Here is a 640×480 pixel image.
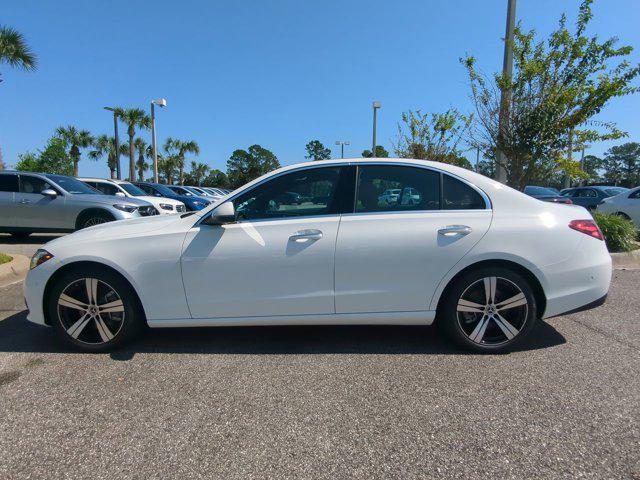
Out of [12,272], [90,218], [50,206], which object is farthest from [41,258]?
[50,206]

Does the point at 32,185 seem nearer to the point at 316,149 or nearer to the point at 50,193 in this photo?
the point at 50,193

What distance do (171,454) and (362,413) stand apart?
1113 millimetres

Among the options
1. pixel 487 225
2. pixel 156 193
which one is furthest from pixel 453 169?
pixel 156 193

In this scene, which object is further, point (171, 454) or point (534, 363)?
point (534, 363)

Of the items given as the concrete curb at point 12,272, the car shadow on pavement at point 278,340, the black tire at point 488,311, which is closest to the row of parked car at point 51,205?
the concrete curb at point 12,272

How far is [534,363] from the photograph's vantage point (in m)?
3.14

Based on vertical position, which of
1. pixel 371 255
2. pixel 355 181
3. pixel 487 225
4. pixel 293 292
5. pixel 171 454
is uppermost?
pixel 355 181

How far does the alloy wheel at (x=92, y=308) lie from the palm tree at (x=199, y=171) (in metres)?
81.4

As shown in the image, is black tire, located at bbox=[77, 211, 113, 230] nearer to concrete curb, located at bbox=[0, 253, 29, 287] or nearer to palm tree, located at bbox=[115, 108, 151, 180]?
concrete curb, located at bbox=[0, 253, 29, 287]

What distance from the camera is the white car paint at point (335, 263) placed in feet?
10.4

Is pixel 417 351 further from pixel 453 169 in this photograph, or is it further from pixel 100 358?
pixel 100 358

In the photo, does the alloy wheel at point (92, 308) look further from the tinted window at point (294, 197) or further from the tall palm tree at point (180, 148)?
the tall palm tree at point (180, 148)

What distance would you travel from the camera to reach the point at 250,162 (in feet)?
285

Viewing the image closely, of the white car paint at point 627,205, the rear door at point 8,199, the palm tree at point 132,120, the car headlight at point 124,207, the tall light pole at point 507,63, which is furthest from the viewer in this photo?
the palm tree at point 132,120
